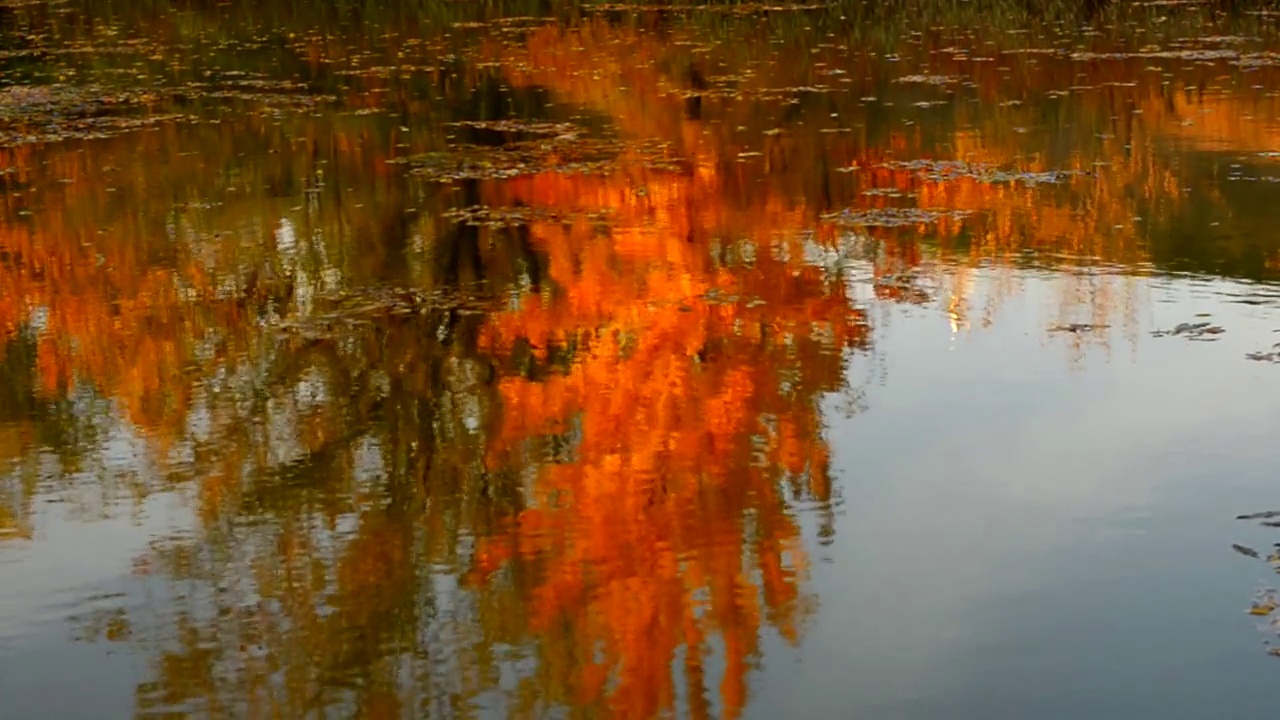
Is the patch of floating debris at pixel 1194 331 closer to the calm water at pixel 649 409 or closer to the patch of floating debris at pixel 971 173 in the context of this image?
the calm water at pixel 649 409

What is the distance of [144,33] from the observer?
29031 mm

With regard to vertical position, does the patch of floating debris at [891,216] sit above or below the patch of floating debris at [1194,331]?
above

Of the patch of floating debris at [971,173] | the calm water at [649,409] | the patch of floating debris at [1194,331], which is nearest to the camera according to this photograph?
the calm water at [649,409]

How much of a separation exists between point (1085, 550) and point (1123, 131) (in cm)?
977

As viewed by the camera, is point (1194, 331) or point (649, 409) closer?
point (649, 409)

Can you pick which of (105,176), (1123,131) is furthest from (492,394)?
(1123,131)

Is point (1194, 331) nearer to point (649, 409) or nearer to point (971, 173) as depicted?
point (649, 409)

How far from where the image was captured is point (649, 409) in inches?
363

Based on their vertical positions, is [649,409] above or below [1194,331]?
below

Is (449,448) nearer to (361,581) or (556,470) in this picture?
(556,470)

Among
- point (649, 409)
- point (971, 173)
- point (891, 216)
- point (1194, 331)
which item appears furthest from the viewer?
point (971, 173)

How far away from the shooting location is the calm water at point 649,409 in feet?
20.5

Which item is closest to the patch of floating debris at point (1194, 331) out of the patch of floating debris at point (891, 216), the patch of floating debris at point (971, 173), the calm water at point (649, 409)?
the calm water at point (649, 409)

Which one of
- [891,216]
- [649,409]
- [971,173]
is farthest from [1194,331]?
[971,173]
